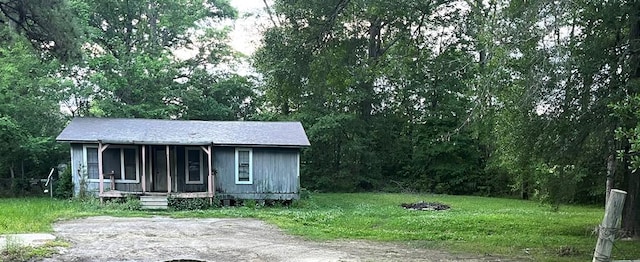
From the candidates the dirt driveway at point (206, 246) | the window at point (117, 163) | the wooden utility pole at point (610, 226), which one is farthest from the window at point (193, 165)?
the wooden utility pole at point (610, 226)

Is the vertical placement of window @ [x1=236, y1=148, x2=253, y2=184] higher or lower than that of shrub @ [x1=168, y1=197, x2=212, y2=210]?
higher

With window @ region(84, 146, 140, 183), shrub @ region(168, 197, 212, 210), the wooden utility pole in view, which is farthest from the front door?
the wooden utility pole

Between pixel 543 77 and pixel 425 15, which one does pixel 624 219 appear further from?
pixel 425 15

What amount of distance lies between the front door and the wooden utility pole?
1714cm

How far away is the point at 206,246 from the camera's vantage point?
8.95 m

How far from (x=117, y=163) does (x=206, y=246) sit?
10.6 metres

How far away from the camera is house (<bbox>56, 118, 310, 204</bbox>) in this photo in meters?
17.5

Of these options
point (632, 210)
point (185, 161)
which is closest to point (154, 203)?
point (185, 161)

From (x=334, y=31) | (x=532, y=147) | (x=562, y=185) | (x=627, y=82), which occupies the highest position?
(x=334, y=31)

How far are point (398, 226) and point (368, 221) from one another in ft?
3.54

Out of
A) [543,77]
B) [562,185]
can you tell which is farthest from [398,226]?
[543,77]

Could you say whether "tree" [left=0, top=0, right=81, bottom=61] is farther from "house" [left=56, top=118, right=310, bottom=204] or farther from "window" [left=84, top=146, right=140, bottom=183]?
"window" [left=84, top=146, right=140, bottom=183]

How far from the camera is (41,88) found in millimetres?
21922

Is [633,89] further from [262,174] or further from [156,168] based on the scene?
[156,168]
